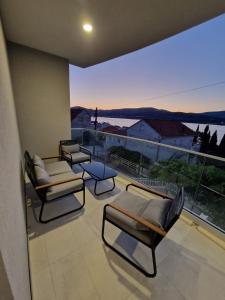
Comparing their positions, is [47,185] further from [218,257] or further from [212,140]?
[212,140]

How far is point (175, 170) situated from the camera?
2646 millimetres

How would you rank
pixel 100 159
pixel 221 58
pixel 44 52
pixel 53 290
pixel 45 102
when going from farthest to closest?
pixel 221 58, pixel 100 159, pixel 45 102, pixel 44 52, pixel 53 290

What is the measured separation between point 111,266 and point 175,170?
1.84 meters

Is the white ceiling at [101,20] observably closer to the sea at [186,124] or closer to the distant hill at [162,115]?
the distant hill at [162,115]

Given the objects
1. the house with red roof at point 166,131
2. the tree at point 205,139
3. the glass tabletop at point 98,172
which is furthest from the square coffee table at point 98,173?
the tree at point 205,139

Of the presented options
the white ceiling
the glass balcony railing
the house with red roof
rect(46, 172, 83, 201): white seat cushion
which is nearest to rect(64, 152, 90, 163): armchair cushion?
the glass balcony railing

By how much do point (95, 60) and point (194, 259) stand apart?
12.7 feet

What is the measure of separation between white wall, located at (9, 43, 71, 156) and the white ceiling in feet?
1.33

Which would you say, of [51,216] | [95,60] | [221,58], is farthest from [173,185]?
[221,58]

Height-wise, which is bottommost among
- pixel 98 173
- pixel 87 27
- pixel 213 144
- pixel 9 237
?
pixel 213 144

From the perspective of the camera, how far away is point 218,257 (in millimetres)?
1644

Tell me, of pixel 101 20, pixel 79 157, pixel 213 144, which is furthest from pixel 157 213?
pixel 213 144

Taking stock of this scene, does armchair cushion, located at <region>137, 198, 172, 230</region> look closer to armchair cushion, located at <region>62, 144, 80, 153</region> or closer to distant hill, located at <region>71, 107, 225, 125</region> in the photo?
armchair cushion, located at <region>62, 144, 80, 153</region>

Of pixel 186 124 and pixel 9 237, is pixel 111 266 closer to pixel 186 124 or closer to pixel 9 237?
pixel 9 237
